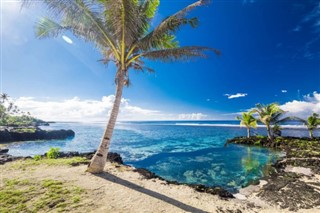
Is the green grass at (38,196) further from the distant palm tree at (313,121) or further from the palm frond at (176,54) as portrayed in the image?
the distant palm tree at (313,121)

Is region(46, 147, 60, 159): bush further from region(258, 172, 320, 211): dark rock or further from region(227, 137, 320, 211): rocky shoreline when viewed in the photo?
region(258, 172, 320, 211): dark rock

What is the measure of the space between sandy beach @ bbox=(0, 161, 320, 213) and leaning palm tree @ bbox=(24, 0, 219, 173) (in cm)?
112

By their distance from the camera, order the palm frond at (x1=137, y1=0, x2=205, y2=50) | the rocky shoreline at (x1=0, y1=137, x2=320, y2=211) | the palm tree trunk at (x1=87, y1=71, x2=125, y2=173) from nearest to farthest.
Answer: the rocky shoreline at (x1=0, y1=137, x2=320, y2=211) → the palm frond at (x1=137, y1=0, x2=205, y2=50) → the palm tree trunk at (x1=87, y1=71, x2=125, y2=173)

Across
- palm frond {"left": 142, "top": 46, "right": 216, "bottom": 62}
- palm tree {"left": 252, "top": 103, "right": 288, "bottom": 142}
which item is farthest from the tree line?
palm frond {"left": 142, "top": 46, "right": 216, "bottom": 62}

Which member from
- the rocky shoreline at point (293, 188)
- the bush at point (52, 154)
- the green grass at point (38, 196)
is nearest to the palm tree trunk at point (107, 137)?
the green grass at point (38, 196)

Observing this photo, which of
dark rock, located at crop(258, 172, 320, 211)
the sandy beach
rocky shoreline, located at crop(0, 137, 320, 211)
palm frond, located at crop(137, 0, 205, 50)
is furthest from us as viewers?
palm frond, located at crop(137, 0, 205, 50)

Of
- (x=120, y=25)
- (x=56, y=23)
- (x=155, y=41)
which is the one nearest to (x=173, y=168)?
(x=155, y=41)

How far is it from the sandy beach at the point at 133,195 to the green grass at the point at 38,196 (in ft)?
0.94

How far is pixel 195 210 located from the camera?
17.3ft

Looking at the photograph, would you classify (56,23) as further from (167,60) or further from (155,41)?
(167,60)

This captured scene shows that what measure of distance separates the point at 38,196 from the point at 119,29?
6.59 metres

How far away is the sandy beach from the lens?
5.30m

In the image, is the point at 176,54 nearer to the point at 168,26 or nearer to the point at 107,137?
the point at 168,26

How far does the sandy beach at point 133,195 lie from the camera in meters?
5.30
